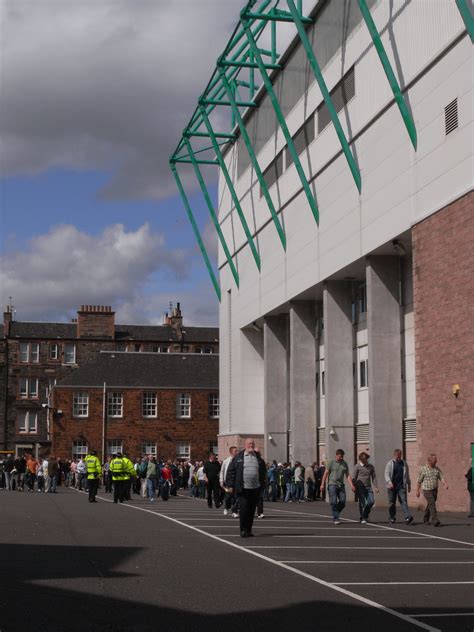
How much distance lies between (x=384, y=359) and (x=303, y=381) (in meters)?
9.81

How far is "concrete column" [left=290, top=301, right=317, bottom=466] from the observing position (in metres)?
39.4

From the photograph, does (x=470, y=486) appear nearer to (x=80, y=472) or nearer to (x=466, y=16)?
(x=466, y=16)

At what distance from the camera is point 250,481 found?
17.0 m

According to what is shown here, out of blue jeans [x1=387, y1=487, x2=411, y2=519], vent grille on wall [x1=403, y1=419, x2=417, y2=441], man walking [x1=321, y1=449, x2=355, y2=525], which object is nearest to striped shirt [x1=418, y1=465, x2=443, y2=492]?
blue jeans [x1=387, y1=487, x2=411, y2=519]

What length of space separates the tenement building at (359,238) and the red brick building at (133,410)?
18.2 metres

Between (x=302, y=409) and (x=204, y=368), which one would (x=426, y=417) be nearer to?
(x=302, y=409)

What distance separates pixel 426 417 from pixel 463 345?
2783mm

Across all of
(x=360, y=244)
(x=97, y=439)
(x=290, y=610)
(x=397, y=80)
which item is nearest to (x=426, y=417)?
(x=360, y=244)

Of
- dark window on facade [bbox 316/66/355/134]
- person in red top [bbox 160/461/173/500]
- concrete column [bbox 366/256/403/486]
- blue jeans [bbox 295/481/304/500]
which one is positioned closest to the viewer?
concrete column [bbox 366/256/403/486]

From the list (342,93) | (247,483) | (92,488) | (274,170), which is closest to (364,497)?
(247,483)

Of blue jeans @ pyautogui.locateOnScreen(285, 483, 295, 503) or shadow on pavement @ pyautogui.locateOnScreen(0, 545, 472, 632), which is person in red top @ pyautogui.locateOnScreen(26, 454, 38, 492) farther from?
shadow on pavement @ pyautogui.locateOnScreen(0, 545, 472, 632)

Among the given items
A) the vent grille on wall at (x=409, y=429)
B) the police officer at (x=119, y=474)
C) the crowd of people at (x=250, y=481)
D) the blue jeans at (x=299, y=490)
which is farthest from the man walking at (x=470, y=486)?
the blue jeans at (x=299, y=490)

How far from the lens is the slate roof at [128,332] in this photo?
295 ft

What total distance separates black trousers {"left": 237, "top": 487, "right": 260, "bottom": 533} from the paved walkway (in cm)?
31
